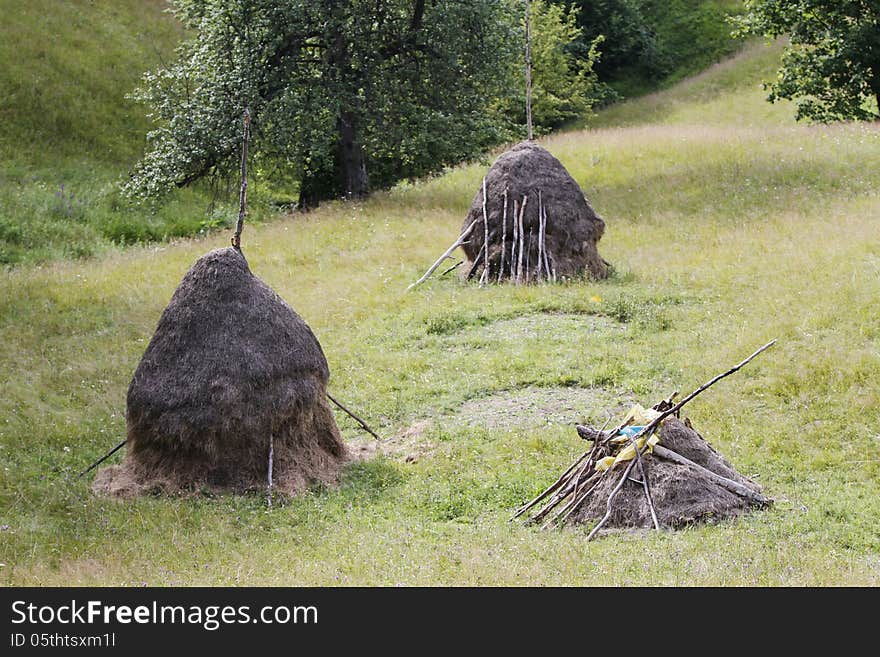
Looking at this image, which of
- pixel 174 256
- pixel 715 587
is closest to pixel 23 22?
pixel 174 256

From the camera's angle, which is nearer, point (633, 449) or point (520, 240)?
point (633, 449)

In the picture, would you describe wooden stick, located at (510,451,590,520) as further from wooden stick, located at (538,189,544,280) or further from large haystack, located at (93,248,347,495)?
wooden stick, located at (538,189,544,280)

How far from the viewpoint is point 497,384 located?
1402 centimetres

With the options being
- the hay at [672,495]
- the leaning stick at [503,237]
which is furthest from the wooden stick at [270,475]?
the leaning stick at [503,237]

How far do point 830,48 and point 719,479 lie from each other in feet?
67.8

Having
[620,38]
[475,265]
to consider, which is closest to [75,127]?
[475,265]

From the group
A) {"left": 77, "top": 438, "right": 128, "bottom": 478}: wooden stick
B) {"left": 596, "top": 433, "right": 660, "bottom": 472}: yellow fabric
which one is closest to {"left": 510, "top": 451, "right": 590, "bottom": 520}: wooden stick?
{"left": 596, "top": 433, "right": 660, "bottom": 472}: yellow fabric

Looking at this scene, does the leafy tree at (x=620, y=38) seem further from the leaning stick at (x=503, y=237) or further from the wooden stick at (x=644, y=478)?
the wooden stick at (x=644, y=478)

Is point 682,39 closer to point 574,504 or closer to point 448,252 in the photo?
point 448,252

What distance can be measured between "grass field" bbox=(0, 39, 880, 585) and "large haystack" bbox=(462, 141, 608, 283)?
0.76 m

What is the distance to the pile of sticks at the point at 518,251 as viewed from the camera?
19.1 meters

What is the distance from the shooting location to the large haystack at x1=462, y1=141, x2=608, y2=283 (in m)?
19.2

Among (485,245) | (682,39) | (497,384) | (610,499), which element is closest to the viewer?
(610,499)
